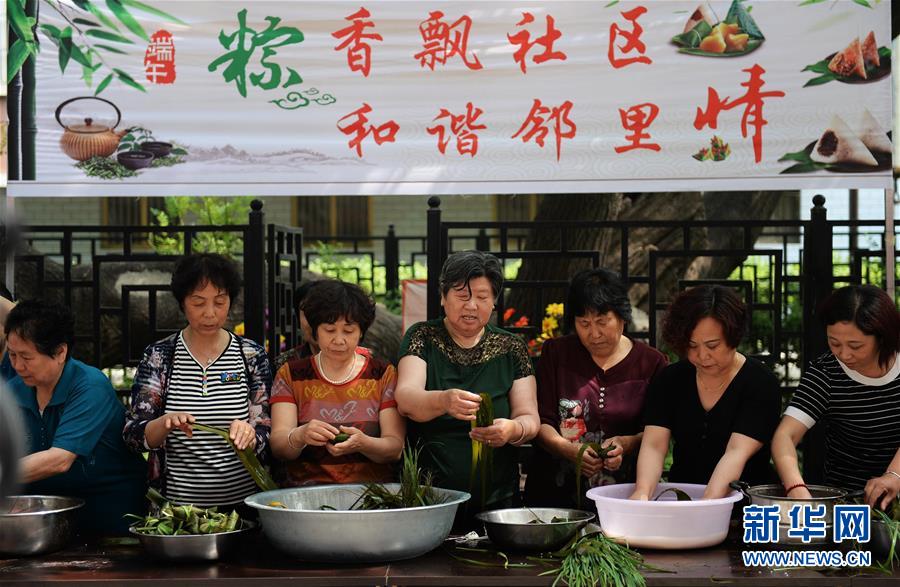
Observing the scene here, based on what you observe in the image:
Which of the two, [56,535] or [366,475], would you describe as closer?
[56,535]

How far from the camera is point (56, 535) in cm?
261

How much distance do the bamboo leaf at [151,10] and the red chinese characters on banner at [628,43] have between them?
1.60m

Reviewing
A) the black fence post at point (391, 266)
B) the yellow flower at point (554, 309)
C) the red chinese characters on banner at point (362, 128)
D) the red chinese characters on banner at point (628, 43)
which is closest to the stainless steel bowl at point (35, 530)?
the red chinese characters on banner at point (362, 128)

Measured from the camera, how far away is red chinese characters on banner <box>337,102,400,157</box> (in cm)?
372

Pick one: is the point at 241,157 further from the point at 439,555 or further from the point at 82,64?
the point at 439,555

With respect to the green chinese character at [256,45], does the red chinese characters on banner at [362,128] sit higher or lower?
lower

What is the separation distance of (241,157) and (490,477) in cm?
161

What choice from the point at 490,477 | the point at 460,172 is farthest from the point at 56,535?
the point at 460,172

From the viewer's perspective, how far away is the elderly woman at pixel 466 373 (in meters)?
2.94

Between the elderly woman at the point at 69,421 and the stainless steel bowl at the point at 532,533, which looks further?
the elderly woman at the point at 69,421

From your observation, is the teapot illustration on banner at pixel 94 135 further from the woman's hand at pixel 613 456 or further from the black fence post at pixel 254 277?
the woman's hand at pixel 613 456

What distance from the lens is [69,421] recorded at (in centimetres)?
288

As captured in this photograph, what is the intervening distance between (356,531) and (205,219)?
829 centimetres

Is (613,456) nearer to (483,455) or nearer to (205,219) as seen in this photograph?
(483,455)
